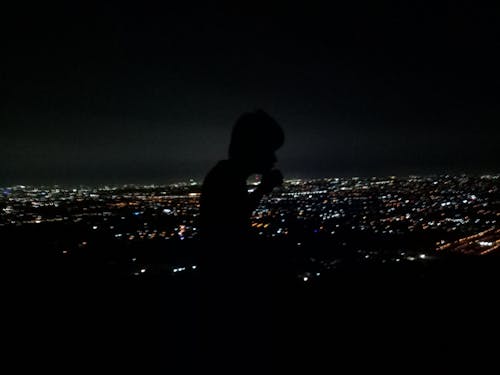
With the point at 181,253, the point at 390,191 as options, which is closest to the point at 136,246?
the point at 181,253

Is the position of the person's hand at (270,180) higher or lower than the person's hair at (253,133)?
lower

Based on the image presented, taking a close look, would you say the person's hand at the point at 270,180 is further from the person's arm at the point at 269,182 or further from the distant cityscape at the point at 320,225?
the distant cityscape at the point at 320,225

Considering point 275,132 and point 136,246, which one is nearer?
point 275,132

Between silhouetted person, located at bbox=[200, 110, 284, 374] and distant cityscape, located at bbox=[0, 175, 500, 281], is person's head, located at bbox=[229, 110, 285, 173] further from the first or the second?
distant cityscape, located at bbox=[0, 175, 500, 281]

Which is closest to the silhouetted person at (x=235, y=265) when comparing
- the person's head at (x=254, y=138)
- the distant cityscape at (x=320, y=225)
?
the person's head at (x=254, y=138)

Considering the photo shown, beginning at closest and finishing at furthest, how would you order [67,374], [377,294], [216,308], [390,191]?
[216,308] < [67,374] < [377,294] < [390,191]

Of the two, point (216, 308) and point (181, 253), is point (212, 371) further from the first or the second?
point (181, 253)

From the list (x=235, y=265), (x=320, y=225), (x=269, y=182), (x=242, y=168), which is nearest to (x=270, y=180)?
(x=269, y=182)
